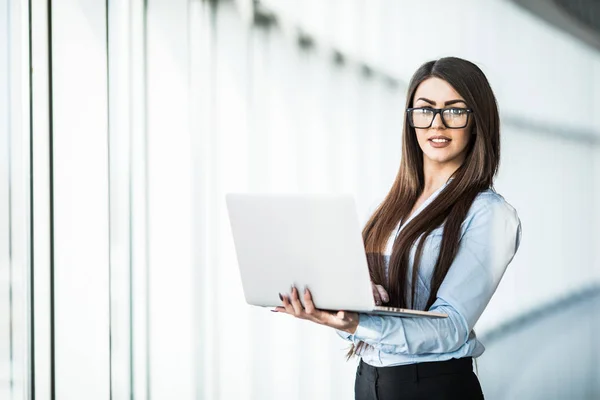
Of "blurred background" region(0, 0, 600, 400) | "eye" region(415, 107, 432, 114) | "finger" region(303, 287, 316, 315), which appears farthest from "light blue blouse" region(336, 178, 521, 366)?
"blurred background" region(0, 0, 600, 400)

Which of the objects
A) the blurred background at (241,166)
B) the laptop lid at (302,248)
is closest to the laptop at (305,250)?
the laptop lid at (302,248)

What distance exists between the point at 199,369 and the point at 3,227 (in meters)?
1.10

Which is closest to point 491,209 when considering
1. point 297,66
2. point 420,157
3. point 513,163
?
point 420,157

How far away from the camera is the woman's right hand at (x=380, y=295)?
66.3 inches

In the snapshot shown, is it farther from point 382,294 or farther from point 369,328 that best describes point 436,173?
point 369,328

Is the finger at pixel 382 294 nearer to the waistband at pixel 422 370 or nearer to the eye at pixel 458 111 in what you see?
the waistband at pixel 422 370

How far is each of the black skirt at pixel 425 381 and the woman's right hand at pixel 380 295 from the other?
157 mm

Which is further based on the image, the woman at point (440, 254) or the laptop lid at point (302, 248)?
the woman at point (440, 254)

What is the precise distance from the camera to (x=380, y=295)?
1689 millimetres

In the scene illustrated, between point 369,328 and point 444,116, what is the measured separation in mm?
550

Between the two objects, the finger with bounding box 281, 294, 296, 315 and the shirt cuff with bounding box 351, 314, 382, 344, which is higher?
the finger with bounding box 281, 294, 296, 315

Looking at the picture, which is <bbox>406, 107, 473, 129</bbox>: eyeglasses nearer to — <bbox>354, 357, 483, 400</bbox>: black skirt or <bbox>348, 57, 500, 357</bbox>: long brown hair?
<bbox>348, 57, 500, 357</bbox>: long brown hair

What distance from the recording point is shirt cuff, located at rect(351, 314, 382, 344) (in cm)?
150

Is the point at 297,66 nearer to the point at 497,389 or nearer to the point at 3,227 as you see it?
the point at 3,227
